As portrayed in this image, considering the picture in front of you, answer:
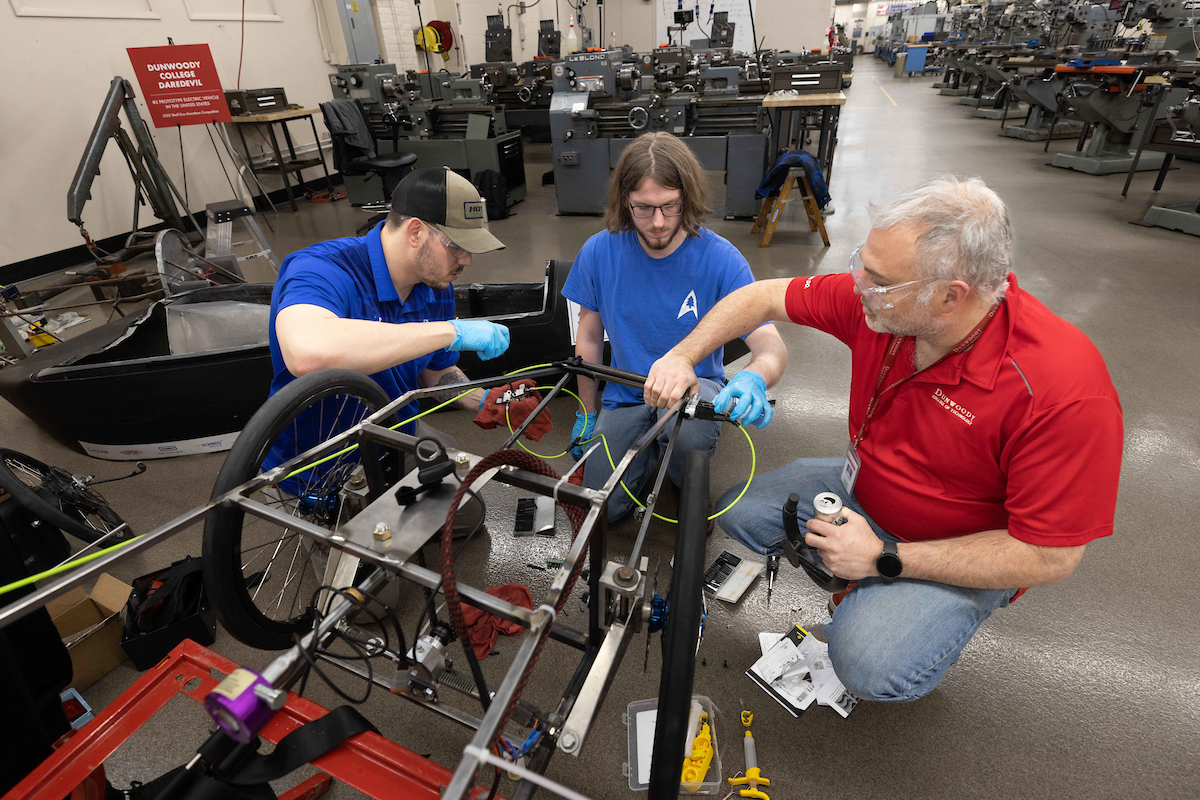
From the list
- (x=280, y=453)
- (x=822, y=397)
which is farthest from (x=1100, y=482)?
(x=280, y=453)

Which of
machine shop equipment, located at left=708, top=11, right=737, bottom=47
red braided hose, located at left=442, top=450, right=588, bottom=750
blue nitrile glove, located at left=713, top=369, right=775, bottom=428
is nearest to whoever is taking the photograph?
red braided hose, located at left=442, top=450, right=588, bottom=750

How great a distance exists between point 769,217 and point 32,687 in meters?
4.34

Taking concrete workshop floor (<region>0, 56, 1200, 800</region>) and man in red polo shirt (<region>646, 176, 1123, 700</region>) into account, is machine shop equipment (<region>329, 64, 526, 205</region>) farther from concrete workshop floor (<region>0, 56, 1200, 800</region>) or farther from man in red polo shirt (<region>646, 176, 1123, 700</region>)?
man in red polo shirt (<region>646, 176, 1123, 700</region>)

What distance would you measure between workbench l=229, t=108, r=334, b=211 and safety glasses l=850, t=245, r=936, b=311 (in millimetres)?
5388

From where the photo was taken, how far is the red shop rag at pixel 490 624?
1.46 metres

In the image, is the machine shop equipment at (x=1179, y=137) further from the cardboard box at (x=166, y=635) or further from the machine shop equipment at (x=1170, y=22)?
the cardboard box at (x=166, y=635)

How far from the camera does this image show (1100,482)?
93 centimetres

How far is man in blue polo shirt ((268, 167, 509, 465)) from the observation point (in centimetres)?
120

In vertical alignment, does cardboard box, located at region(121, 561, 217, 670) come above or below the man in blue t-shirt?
below

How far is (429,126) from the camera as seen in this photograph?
5109mm

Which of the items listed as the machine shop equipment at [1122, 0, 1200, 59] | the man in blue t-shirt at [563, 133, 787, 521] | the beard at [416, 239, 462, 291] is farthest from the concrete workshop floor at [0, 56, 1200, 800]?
the machine shop equipment at [1122, 0, 1200, 59]

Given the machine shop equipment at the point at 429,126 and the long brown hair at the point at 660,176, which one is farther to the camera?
the machine shop equipment at the point at 429,126

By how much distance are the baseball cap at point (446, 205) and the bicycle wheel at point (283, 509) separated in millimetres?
410

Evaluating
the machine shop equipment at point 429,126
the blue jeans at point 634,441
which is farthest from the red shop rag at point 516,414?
the machine shop equipment at point 429,126
